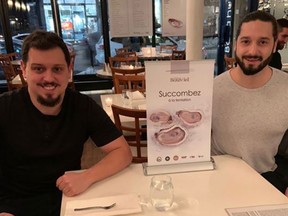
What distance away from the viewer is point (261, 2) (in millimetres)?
6625

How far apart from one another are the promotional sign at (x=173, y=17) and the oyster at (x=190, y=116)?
580cm

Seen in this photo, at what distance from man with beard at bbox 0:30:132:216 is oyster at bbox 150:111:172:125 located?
0.26 metres

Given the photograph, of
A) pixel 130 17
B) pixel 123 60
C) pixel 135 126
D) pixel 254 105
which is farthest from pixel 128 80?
pixel 130 17

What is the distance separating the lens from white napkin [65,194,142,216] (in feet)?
3.20

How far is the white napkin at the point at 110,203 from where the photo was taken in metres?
0.98

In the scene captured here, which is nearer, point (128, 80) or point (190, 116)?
point (190, 116)

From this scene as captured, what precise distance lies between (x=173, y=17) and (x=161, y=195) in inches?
242

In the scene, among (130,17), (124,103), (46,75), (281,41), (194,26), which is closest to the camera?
(46,75)

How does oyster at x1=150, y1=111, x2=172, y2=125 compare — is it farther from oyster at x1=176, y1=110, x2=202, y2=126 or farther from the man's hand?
the man's hand

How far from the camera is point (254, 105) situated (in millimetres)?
1501

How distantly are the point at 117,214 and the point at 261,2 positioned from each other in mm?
6864

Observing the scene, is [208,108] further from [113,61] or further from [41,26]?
[41,26]

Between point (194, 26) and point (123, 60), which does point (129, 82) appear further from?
point (123, 60)

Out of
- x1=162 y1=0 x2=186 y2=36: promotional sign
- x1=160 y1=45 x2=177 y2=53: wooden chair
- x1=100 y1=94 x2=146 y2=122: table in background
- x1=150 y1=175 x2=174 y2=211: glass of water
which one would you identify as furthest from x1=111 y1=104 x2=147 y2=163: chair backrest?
x1=162 y1=0 x2=186 y2=36: promotional sign
